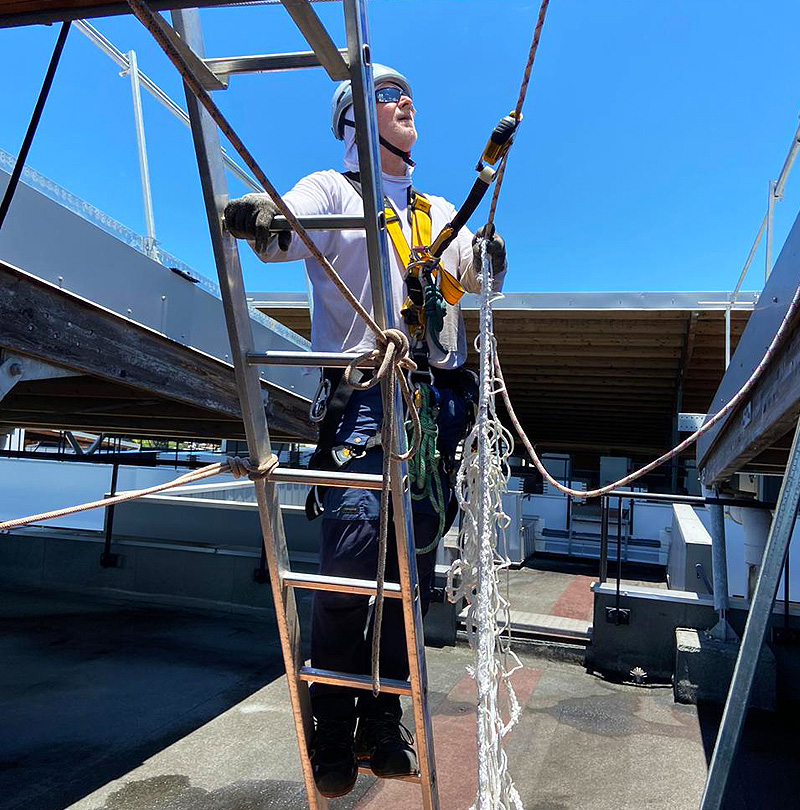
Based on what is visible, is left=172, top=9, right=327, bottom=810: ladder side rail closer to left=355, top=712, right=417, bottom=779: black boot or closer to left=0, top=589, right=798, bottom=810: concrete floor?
left=355, top=712, right=417, bottom=779: black boot

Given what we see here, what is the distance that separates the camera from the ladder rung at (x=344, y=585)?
Result: 1.81 m

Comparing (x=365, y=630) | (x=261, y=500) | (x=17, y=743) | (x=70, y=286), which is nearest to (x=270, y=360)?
(x=261, y=500)

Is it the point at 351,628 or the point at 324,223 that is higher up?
the point at 324,223

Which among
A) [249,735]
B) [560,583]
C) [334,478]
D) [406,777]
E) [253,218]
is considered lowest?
[249,735]

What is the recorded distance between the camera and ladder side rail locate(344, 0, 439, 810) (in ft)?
4.96

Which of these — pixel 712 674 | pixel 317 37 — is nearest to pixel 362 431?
pixel 317 37

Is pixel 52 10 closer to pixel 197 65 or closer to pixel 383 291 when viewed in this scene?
pixel 197 65

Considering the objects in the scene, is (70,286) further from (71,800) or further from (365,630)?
(71,800)

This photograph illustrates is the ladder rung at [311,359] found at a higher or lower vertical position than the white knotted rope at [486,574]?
higher

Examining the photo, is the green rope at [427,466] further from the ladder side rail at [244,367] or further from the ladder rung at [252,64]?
the ladder rung at [252,64]

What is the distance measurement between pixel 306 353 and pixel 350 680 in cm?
94

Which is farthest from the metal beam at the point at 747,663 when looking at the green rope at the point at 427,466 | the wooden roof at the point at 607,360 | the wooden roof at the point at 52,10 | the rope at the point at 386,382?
the wooden roof at the point at 607,360

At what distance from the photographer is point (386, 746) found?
6.48 ft

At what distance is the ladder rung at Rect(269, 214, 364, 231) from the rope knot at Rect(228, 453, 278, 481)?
0.60 m
